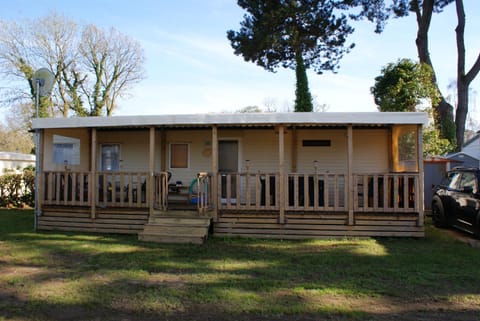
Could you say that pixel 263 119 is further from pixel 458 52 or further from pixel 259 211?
pixel 458 52

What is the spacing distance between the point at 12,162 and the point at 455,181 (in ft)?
59.0

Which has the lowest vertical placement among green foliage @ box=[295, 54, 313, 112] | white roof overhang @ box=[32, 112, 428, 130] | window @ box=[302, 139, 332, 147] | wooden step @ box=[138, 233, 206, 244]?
wooden step @ box=[138, 233, 206, 244]

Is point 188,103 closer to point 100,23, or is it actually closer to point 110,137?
point 100,23

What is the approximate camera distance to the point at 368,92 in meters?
20.4

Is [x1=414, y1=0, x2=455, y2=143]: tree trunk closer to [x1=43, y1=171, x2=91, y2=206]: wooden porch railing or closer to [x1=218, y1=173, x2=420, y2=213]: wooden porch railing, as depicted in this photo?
[x1=218, y1=173, x2=420, y2=213]: wooden porch railing

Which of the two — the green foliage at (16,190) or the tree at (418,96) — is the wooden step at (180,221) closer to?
the green foliage at (16,190)

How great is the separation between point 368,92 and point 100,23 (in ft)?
76.4

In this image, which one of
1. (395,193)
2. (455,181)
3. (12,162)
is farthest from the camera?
(12,162)

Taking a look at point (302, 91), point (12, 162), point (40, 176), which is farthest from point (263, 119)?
point (12, 162)

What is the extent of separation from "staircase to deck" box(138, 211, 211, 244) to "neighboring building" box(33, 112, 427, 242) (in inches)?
0.8

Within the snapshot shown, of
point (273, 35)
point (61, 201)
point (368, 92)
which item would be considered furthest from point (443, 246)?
point (368, 92)

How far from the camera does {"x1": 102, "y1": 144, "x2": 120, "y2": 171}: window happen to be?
10406mm

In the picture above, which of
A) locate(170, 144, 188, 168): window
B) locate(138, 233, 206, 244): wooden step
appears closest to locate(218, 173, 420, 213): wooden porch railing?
locate(138, 233, 206, 244): wooden step

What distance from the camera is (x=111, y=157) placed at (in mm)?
10445
